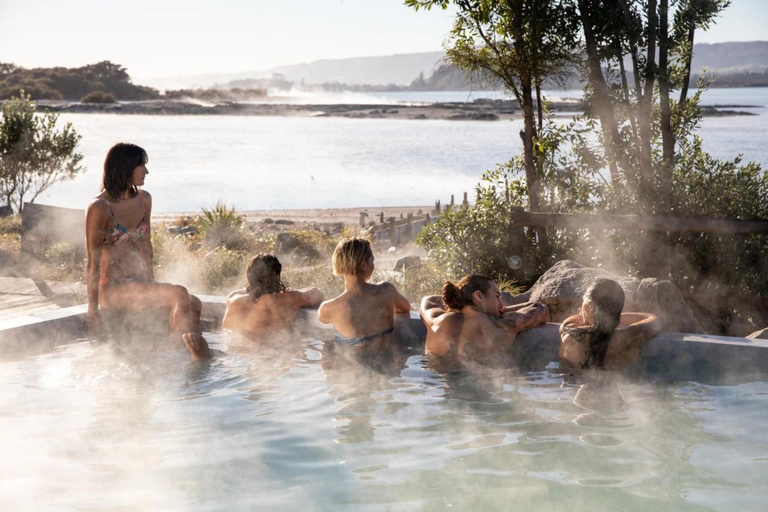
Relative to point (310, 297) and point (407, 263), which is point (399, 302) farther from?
point (407, 263)

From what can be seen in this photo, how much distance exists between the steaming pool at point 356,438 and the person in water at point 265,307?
504 mm

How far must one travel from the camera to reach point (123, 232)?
554 centimetres

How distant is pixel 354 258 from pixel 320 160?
48.4m

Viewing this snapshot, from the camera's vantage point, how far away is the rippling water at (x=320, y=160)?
33281 mm

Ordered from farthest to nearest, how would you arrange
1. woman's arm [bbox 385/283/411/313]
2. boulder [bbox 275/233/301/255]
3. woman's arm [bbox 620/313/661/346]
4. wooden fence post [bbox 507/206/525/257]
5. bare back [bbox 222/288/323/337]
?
boulder [bbox 275/233/301/255] < wooden fence post [bbox 507/206/525/257] < bare back [bbox 222/288/323/337] < woman's arm [bbox 385/283/411/313] < woman's arm [bbox 620/313/661/346]

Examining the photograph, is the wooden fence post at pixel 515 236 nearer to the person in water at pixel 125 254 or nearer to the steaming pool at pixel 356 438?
the steaming pool at pixel 356 438

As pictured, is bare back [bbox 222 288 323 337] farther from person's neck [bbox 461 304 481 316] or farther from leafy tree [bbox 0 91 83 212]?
leafy tree [bbox 0 91 83 212]

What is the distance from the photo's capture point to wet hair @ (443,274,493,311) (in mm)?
5270

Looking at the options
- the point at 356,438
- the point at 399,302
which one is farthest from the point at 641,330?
the point at 356,438

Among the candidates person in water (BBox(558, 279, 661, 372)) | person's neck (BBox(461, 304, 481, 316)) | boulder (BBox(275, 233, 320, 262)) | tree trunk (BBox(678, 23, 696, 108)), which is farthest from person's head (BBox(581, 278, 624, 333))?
boulder (BBox(275, 233, 320, 262))

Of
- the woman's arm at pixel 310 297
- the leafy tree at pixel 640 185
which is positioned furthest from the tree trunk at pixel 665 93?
the woman's arm at pixel 310 297

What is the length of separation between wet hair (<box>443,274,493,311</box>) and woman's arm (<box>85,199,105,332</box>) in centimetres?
243

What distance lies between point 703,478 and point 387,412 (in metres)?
1.82

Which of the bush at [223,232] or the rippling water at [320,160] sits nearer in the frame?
the bush at [223,232]
